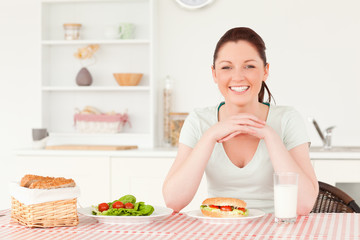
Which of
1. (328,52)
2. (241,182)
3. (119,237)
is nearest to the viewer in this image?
(119,237)

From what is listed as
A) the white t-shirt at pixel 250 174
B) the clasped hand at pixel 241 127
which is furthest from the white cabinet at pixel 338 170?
the clasped hand at pixel 241 127

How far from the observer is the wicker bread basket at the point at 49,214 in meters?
1.56

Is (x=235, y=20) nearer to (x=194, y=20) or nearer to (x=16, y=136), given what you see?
(x=194, y=20)

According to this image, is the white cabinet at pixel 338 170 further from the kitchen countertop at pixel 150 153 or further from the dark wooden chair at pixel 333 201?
the dark wooden chair at pixel 333 201

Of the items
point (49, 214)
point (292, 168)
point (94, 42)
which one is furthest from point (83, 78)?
point (49, 214)

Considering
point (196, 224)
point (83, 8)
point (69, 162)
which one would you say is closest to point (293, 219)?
point (196, 224)

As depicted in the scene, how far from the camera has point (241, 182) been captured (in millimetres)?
2062

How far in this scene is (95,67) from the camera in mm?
4035

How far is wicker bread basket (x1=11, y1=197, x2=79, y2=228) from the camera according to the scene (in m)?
1.56

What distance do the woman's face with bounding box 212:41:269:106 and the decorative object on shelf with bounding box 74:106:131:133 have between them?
185cm

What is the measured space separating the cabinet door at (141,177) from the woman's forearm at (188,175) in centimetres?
142

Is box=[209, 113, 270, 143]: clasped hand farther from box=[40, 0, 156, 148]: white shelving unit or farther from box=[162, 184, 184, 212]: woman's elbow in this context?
box=[40, 0, 156, 148]: white shelving unit

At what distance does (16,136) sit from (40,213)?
8.95 ft

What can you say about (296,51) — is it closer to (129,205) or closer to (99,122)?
(99,122)
